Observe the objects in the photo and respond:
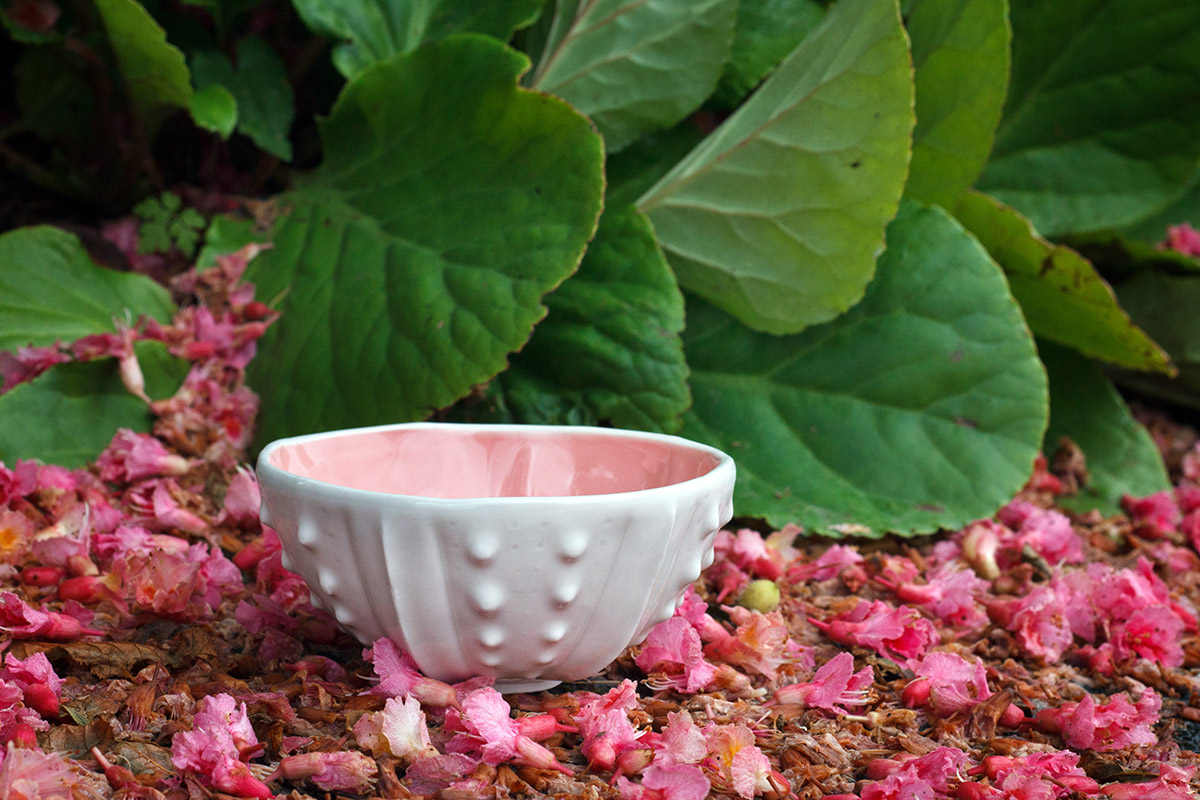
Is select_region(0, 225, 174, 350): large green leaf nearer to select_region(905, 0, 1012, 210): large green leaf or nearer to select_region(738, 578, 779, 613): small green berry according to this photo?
select_region(738, 578, 779, 613): small green berry

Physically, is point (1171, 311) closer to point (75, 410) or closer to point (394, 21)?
point (394, 21)

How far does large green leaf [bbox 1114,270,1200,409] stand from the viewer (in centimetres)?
201

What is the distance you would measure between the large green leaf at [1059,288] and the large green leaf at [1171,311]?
1.18 feet

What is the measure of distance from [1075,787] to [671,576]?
0.36m

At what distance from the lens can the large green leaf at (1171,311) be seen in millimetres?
2010

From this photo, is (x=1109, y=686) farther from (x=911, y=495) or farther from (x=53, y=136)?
(x=53, y=136)

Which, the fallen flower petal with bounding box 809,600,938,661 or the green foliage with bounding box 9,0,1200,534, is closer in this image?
the fallen flower petal with bounding box 809,600,938,661

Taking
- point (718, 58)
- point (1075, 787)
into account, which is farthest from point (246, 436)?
point (1075, 787)

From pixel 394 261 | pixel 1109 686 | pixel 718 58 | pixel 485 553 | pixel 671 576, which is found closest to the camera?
pixel 485 553

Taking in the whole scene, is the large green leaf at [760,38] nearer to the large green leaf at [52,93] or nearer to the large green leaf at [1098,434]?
the large green leaf at [1098,434]

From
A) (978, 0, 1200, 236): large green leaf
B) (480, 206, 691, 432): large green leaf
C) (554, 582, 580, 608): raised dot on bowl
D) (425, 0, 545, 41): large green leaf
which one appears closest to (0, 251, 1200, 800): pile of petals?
(554, 582, 580, 608): raised dot on bowl

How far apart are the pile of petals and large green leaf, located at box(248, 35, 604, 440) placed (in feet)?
0.57

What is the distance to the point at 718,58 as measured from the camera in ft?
5.13

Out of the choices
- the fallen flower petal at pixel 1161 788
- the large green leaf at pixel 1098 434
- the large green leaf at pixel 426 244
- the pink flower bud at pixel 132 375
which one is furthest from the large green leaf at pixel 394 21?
the fallen flower petal at pixel 1161 788
